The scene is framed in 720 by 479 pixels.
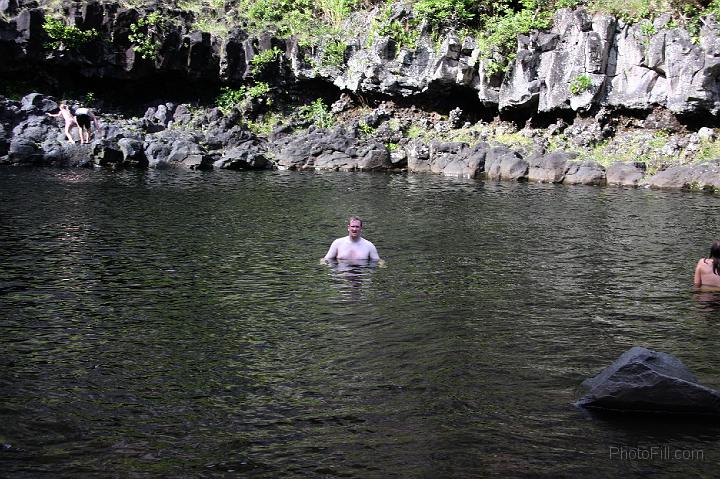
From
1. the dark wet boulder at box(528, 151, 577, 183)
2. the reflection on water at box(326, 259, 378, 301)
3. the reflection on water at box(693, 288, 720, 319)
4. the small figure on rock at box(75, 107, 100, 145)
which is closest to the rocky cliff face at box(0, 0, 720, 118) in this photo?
the dark wet boulder at box(528, 151, 577, 183)

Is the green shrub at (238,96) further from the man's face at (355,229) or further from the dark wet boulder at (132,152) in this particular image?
the man's face at (355,229)

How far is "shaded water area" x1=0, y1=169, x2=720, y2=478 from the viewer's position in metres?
6.42

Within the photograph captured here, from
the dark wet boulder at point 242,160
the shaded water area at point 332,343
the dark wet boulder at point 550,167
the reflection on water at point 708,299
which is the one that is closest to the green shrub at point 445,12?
the dark wet boulder at point 550,167

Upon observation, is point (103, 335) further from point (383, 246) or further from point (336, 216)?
point (336, 216)

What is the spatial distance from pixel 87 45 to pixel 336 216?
25.4m

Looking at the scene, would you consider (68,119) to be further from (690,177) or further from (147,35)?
(690,177)

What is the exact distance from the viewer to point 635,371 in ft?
23.5

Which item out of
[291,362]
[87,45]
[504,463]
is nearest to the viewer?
[504,463]

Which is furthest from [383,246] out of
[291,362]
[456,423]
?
[456,423]

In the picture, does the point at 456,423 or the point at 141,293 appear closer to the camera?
the point at 456,423

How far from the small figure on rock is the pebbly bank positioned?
2.41 ft

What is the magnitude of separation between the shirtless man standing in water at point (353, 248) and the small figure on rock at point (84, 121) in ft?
80.5

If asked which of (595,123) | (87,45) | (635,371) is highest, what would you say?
(87,45)

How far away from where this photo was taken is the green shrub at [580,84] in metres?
32.5
